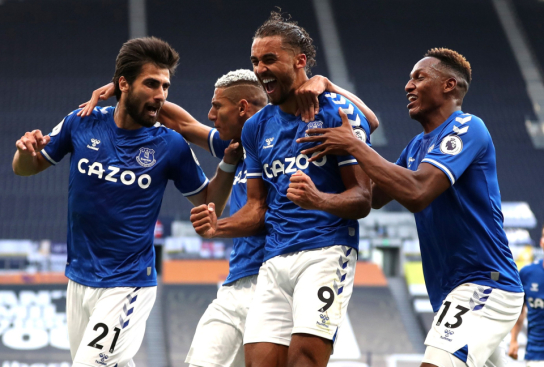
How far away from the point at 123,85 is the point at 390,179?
212 cm

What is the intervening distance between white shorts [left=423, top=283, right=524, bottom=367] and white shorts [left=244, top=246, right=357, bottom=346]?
0.56 meters

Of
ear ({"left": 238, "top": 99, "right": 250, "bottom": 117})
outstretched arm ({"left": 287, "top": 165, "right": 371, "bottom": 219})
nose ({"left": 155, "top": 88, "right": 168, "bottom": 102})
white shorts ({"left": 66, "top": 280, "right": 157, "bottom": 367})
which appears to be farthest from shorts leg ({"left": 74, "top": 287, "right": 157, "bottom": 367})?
outstretched arm ({"left": 287, "top": 165, "right": 371, "bottom": 219})

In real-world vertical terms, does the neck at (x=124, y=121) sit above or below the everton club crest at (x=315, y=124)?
above

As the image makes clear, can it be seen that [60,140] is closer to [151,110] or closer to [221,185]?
[151,110]

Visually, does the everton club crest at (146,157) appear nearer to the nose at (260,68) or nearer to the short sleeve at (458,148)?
the nose at (260,68)

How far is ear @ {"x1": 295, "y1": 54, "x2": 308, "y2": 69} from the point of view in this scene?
12.9 feet

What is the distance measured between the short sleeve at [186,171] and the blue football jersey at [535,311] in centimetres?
516

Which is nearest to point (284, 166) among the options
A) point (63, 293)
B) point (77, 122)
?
point (77, 122)

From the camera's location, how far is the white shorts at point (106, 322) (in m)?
4.15

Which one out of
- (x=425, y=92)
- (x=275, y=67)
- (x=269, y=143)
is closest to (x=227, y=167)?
(x=269, y=143)

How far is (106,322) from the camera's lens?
4215mm

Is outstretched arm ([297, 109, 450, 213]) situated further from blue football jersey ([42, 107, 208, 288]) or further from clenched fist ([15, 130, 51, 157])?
clenched fist ([15, 130, 51, 157])

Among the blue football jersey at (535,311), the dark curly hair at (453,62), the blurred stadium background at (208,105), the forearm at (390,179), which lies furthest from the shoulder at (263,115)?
the blurred stadium background at (208,105)

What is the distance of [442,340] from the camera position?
3.56 meters
